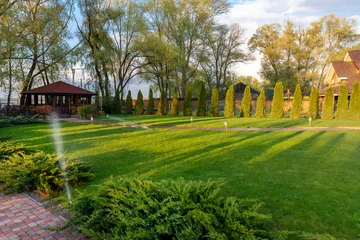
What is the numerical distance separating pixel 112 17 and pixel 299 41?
972 inches

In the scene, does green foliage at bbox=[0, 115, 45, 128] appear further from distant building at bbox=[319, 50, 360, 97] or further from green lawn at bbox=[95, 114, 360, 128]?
distant building at bbox=[319, 50, 360, 97]

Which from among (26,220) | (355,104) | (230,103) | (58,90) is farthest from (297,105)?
(58,90)

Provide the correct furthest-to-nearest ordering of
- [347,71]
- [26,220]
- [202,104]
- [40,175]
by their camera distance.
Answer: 1. [347,71]
2. [202,104]
3. [40,175]
4. [26,220]

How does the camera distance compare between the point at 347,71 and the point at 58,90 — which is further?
the point at 347,71

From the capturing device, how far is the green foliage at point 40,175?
403 cm

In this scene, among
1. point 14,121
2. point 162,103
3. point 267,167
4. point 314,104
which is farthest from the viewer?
point 162,103

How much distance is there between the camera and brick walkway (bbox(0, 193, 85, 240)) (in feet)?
9.02

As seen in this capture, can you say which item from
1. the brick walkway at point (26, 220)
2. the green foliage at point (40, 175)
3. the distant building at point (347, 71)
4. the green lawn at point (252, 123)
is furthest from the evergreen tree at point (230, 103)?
the brick walkway at point (26, 220)

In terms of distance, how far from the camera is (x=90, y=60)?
24.0m

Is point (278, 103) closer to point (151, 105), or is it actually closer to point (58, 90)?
point (151, 105)

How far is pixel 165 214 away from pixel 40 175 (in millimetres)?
2775

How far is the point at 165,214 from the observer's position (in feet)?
7.47

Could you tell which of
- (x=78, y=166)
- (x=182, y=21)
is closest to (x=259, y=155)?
(x=78, y=166)

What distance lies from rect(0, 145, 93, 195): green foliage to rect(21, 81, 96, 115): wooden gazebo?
1771cm
